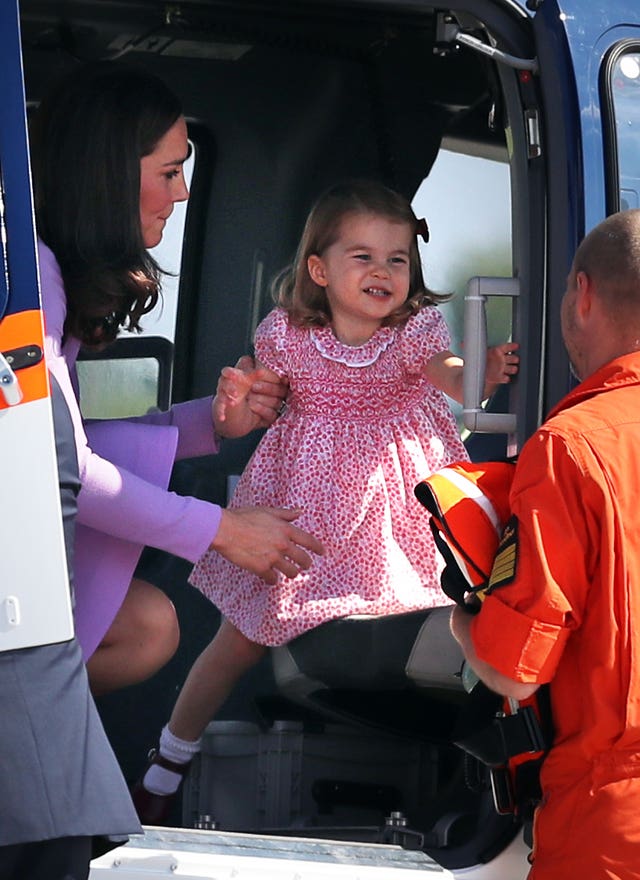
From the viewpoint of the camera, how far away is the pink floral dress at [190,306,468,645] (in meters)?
3.32

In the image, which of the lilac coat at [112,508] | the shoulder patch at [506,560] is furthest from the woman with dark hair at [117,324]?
the shoulder patch at [506,560]

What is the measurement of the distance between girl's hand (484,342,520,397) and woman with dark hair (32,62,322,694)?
482mm

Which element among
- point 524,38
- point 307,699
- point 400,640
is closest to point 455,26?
point 524,38

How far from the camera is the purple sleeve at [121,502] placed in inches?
105

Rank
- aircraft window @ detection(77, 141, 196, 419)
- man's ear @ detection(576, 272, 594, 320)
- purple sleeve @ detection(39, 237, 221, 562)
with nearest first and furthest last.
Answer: man's ear @ detection(576, 272, 594, 320) → purple sleeve @ detection(39, 237, 221, 562) → aircraft window @ detection(77, 141, 196, 419)

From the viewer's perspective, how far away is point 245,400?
3365 millimetres

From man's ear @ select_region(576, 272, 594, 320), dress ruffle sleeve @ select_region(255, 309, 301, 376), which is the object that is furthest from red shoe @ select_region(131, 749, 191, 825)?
man's ear @ select_region(576, 272, 594, 320)

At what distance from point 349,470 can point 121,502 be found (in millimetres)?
805

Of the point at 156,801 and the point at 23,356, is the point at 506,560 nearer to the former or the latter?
the point at 23,356

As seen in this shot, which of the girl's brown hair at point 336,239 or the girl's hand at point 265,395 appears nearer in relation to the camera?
the girl's hand at point 265,395

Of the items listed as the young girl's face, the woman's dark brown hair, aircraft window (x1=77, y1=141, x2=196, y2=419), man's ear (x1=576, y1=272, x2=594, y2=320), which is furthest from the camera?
aircraft window (x1=77, y1=141, x2=196, y2=419)

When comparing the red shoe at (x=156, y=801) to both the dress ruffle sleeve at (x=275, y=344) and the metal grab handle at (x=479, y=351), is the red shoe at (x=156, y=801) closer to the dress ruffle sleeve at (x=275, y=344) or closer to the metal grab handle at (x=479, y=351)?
the dress ruffle sleeve at (x=275, y=344)

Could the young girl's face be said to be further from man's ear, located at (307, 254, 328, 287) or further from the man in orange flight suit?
the man in orange flight suit

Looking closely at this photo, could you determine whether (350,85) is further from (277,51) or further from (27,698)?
(27,698)
